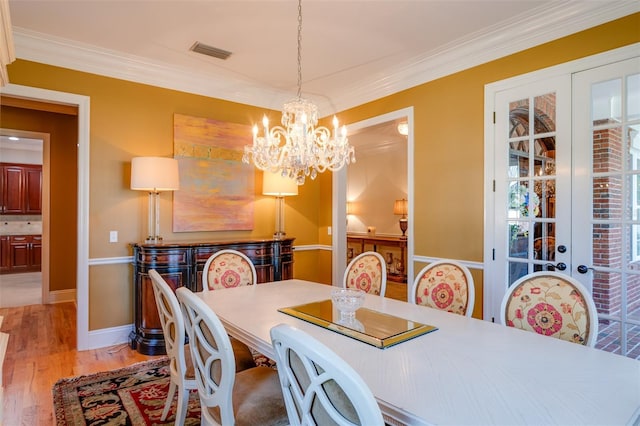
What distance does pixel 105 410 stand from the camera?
242cm

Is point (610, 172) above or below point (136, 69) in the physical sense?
below

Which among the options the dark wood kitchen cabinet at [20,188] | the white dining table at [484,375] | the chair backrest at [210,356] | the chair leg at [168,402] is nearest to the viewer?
the white dining table at [484,375]

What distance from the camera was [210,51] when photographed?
341 centimetres

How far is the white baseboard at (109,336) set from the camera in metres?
3.52

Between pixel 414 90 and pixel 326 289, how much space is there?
225cm

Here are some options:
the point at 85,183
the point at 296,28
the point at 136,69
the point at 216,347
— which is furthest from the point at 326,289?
the point at 136,69

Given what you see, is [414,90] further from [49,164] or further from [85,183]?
[49,164]

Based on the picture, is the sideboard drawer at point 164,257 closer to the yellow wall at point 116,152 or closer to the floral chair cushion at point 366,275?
the yellow wall at point 116,152

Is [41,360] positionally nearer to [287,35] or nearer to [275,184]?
[275,184]

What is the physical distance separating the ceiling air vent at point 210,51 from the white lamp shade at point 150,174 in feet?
3.49

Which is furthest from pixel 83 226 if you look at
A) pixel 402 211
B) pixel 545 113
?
pixel 402 211

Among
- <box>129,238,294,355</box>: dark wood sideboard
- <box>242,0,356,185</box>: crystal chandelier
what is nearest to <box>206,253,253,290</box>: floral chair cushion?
<box>129,238,294,355</box>: dark wood sideboard

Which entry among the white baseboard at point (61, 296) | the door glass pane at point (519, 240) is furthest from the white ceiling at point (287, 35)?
the white baseboard at point (61, 296)

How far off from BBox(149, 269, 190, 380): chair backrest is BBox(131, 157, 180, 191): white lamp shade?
5.07 feet
